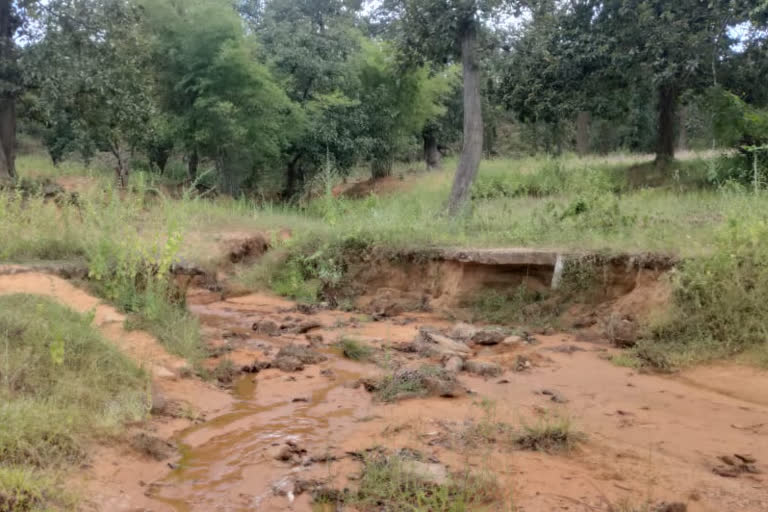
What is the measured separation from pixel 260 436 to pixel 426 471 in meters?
1.51

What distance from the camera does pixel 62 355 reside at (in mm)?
4734

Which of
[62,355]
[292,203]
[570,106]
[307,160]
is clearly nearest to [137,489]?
[62,355]

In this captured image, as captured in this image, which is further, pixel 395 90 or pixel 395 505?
pixel 395 90

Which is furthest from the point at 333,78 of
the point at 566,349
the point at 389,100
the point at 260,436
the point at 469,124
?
the point at 260,436

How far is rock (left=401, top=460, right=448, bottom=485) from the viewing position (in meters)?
3.72

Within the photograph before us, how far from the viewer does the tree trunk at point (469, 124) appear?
13.7m

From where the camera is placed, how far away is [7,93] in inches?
604

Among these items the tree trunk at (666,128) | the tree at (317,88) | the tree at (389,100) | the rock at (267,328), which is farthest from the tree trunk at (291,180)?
the rock at (267,328)

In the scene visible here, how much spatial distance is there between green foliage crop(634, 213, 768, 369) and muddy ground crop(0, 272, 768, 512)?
13.5 inches

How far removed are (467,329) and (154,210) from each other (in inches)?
173

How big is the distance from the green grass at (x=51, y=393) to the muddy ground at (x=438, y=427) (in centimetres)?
20

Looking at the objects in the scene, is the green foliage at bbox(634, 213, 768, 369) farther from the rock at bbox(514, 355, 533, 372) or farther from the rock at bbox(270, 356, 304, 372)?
the rock at bbox(270, 356, 304, 372)

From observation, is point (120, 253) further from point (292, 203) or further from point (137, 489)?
point (292, 203)

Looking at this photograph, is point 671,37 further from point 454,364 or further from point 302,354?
point 302,354
